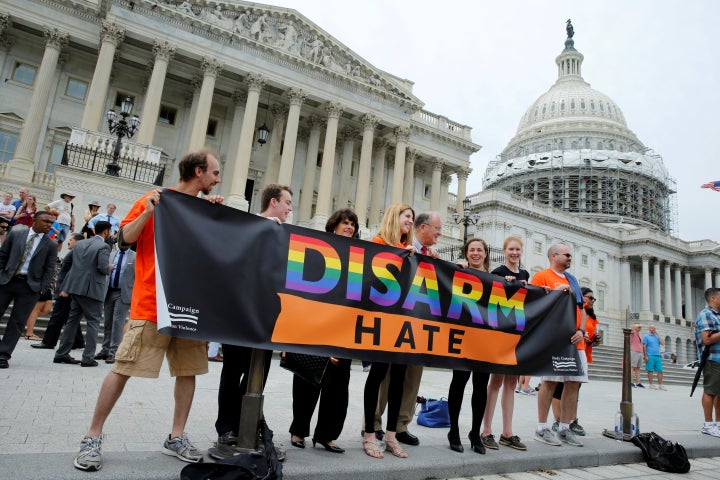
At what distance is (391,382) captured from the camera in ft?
15.0

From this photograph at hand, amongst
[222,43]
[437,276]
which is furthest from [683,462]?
[222,43]

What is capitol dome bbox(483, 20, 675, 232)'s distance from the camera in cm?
6588

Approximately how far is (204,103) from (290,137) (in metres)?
5.13

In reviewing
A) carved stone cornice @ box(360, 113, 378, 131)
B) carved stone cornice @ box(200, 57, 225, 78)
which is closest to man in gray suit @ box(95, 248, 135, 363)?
carved stone cornice @ box(200, 57, 225, 78)

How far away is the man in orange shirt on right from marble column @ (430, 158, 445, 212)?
29523mm

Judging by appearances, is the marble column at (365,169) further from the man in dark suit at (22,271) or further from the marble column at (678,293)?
the marble column at (678,293)

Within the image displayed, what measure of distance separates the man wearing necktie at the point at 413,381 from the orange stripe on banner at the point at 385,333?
0.43m

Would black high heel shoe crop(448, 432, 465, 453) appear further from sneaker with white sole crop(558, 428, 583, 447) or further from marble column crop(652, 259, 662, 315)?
marble column crop(652, 259, 662, 315)

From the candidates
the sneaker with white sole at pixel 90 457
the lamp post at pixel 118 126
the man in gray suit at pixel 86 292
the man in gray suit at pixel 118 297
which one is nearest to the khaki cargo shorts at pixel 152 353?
the sneaker with white sole at pixel 90 457

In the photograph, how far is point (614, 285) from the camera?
5472 centimetres

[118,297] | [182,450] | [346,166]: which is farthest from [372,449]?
[346,166]

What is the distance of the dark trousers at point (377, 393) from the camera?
4312 mm

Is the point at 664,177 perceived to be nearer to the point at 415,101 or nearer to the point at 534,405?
the point at 415,101

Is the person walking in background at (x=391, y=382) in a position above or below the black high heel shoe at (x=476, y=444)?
above
